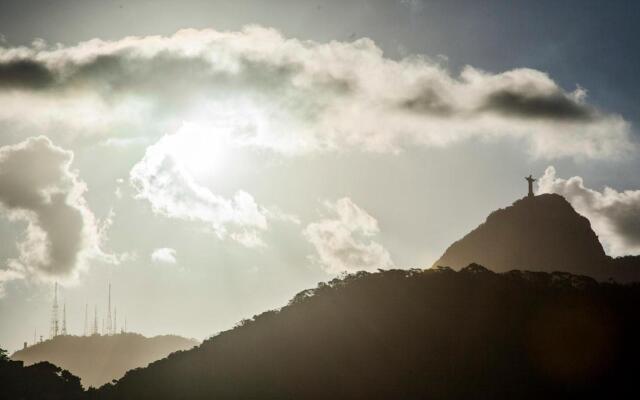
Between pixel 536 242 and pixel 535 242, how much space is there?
0.19 metres

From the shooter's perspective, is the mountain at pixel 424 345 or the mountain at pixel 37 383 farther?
the mountain at pixel 37 383

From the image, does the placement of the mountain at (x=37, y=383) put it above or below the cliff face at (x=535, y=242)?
below

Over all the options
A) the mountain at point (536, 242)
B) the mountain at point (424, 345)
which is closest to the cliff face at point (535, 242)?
the mountain at point (536, 242)

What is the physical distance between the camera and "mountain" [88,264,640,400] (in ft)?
180

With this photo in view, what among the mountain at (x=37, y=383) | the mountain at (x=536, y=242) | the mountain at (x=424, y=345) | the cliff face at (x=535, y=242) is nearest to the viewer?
the mountain at (x=424, y=345)

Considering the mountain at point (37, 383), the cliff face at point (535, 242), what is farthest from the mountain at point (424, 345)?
the cliff face at point (535, 242)

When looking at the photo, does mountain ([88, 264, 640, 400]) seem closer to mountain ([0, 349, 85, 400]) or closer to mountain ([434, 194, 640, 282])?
mountain ([0, 349, 85, 400])

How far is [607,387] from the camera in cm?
5366

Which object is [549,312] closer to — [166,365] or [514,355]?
[514,355]

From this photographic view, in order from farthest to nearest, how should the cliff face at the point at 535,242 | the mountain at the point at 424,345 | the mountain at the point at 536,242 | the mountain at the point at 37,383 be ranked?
1. the cliff face at the point at 535,242
2. the mountain at the point at 536,242
3. the mountain at the point at 37,383
4. the mountain at the point at 424,345

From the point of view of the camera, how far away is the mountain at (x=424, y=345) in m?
54.9

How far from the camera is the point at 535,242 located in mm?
137250

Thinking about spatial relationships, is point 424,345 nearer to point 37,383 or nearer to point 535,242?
point 37,383

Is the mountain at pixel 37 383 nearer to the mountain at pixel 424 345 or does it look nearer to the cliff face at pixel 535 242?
the mountain at pixel 424 345
